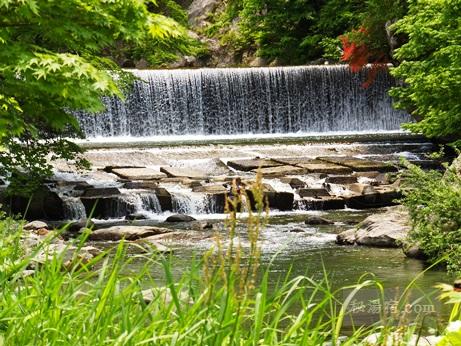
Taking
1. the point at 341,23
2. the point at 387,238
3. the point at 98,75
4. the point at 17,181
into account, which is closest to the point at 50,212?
the point at 17,181

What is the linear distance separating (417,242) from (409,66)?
27.5 ft

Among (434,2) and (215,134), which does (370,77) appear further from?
(434,2)

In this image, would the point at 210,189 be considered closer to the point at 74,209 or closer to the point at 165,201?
the point at 165,201

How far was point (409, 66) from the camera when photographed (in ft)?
61.7

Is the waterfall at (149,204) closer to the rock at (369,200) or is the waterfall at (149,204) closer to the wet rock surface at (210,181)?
the wet rock surface at (210,181)

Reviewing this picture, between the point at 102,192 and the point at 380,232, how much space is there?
19.3 ft

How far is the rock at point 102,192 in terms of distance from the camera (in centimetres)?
1633

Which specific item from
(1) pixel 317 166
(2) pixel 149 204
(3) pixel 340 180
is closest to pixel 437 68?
(3) pixel 340 180

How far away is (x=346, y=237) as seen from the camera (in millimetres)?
12797

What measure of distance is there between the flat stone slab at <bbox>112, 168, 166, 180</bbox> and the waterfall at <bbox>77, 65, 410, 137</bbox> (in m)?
7.80

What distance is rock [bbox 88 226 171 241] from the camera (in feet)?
43.5

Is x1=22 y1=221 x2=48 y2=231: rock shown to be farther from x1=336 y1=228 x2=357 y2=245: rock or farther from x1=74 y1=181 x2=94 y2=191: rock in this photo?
x1=336 y1=228 x2=357 y2=245: rock

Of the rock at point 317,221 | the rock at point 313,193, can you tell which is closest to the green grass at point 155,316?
the rock at point 317,221

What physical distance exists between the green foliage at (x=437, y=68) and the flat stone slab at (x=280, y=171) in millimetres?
2488
